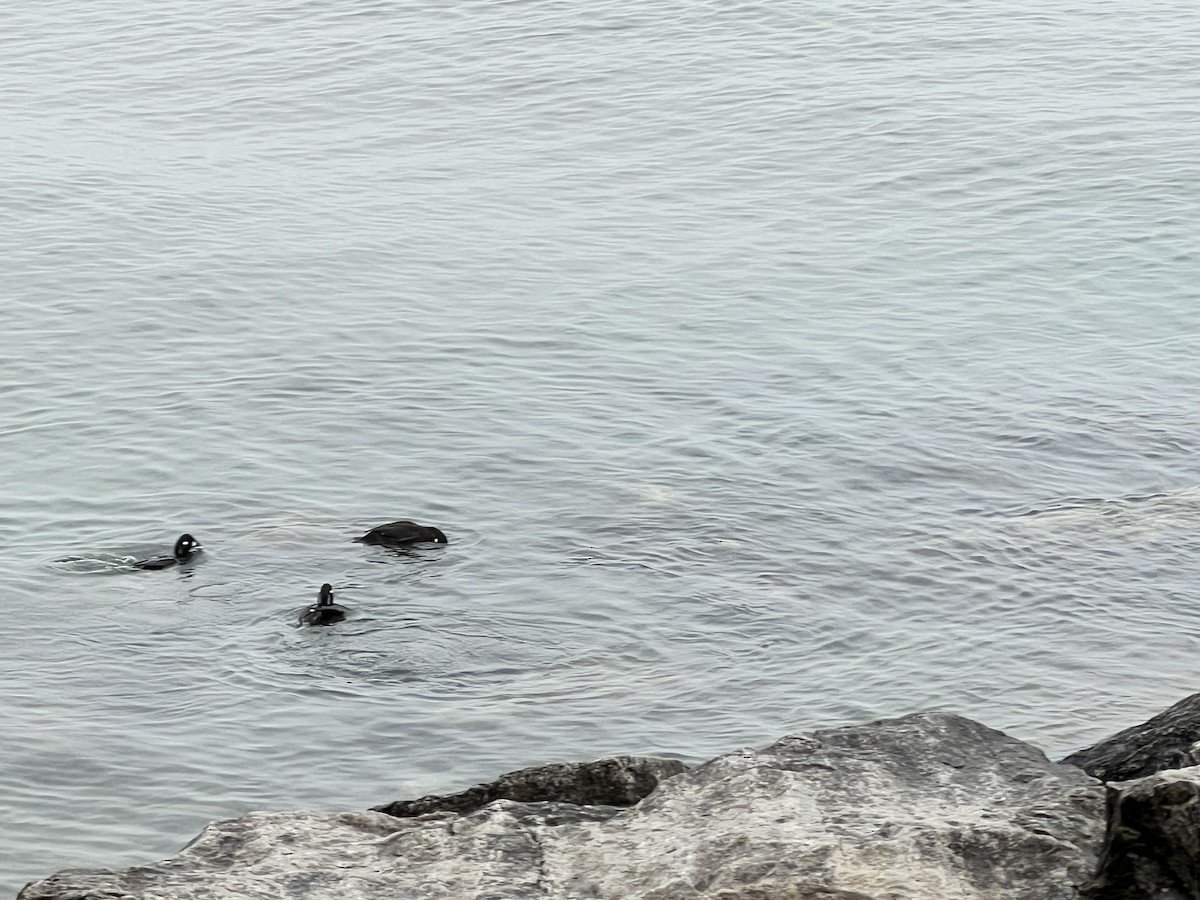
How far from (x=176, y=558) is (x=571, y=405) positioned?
20.5 ft

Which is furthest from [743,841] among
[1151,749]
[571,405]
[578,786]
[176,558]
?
[571,405]

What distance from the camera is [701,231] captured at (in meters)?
29.2

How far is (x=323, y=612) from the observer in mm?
14648

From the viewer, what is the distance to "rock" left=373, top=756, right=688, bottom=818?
334 inches

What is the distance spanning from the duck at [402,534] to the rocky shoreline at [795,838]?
8184 mm

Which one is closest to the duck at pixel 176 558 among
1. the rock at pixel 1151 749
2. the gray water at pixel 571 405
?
the gray water at pixel 571 405

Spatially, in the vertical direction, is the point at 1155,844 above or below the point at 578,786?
above

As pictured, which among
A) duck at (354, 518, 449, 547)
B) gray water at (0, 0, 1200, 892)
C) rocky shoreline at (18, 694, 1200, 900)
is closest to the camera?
rocky shoreline at (18, 694, 1200, 900)

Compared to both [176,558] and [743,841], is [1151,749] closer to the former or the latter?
[743,841]

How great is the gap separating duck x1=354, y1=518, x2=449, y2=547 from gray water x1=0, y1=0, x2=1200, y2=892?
0.22 metres

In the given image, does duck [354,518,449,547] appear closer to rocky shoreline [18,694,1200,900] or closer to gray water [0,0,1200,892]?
Result: gray water [0,0,1200,892]

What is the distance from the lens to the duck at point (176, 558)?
1611 centimetres

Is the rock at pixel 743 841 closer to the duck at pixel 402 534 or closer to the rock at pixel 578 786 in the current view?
the rock at pixel 578 786

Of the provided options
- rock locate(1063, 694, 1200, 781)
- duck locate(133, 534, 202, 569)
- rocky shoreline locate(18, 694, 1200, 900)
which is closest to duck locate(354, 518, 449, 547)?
duck locate(133, 534, 202, 569)
